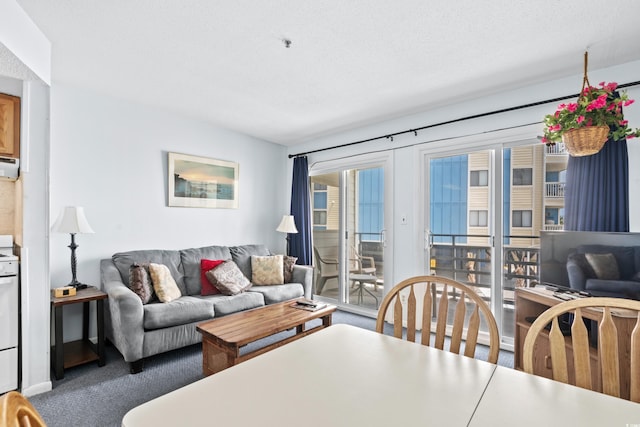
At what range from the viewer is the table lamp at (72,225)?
8.88 ft

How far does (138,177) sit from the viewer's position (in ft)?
11.5

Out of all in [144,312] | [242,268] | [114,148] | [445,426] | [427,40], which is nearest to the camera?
[445,426]

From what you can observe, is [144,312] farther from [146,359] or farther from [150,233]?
[150,233]

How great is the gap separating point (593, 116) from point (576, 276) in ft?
3.70

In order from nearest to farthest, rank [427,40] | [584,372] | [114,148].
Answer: [584,372] < [427,40] < [114,148]

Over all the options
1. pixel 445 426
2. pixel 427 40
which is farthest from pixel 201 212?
pixel 445 426

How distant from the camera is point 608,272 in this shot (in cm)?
213

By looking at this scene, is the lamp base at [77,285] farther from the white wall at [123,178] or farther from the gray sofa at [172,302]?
the white wall at [123,178]

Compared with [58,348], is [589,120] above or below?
above

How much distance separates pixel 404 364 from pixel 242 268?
3223mm

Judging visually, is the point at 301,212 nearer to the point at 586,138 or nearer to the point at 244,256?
the point at 244,256

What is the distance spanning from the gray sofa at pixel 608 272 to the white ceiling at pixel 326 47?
4.77 feet

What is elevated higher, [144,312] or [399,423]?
[399,423]

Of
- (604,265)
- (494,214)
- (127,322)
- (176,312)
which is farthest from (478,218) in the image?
(127,322)
